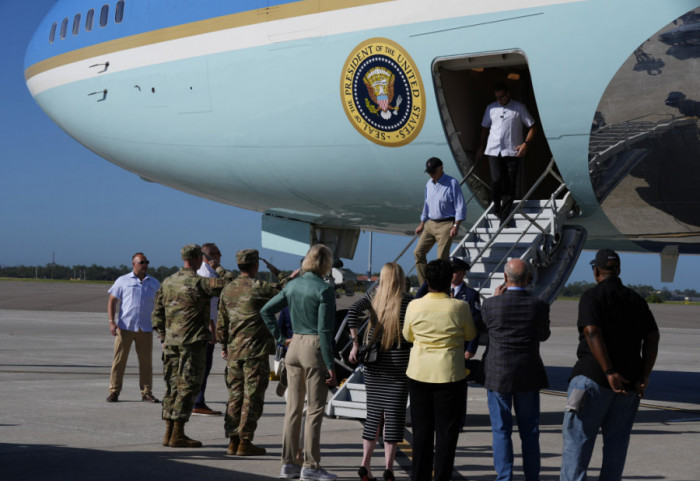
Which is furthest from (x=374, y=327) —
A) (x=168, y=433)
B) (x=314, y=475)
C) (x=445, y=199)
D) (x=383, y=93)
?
(x=383, y=93)

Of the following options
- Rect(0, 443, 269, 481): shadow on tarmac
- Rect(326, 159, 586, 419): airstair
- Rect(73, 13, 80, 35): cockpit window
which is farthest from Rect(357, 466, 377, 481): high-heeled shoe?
Rect(73, 13, 80, 35): cockpit window

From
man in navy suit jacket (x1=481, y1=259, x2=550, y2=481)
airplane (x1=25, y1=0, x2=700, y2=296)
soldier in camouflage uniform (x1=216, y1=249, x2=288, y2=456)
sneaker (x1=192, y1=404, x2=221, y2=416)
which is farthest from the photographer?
sneaker (x1=192, y1=404, x2=221, y2=416)

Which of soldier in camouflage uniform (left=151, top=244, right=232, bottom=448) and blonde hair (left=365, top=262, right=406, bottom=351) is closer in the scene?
blonde hair (left=365, top=262, right=406, bottom=351)

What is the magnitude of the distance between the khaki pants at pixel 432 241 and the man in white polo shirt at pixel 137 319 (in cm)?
333

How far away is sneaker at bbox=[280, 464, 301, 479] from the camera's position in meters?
6.64

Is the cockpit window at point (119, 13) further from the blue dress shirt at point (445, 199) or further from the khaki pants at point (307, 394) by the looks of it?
the khaki pants at point (307, 394)

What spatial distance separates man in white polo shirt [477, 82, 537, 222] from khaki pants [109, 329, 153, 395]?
177 inches

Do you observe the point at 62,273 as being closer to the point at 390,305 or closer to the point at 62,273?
the point at 62,273

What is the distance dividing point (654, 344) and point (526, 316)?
33.7 inches

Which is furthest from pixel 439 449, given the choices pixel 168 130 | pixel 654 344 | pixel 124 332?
pixel 168 130

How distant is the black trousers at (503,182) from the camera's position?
10375mm

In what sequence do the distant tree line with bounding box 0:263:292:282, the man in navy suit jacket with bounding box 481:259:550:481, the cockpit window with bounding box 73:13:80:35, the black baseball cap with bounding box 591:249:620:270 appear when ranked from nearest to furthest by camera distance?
1. the black baseball cap with bounding box 591:249:620:270
2. the man in navy suit jacket with bounding box 481:259:550:481
3. the cockpit window with bounding box 73:13:80:35
4. the distant tree line with bounding box 0:263:292:282

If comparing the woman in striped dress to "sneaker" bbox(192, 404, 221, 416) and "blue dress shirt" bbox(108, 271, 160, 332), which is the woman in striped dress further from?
"blue dress shirt" bbox(108, 271, 160, 332)

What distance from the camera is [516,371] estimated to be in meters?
6.14
